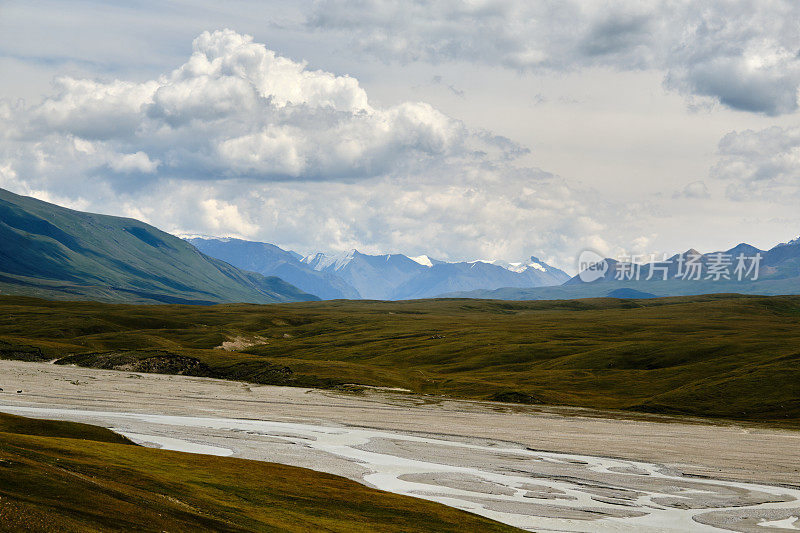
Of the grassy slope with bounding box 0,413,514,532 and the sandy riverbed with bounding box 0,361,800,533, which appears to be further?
the sandy riverbed with bounding box 0,361,800,533

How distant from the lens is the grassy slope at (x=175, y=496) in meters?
31.1

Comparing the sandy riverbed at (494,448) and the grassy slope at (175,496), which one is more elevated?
the grassy slope at (175,496)

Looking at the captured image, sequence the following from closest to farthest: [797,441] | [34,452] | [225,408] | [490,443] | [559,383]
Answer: [34,452]
[490,443]
[797,441]
[225,408]
[559,383]

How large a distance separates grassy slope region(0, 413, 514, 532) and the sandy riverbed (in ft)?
34.2

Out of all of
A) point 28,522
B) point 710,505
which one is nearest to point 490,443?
point 710,505

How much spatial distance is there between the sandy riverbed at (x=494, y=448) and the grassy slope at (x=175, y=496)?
10.4m

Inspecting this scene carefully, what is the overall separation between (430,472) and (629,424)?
231ft

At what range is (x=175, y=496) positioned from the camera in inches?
1768

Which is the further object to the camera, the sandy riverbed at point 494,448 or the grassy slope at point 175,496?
the sandy riverbed at point 494,448

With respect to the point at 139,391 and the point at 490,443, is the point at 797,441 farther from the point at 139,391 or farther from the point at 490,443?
the point at 139,391

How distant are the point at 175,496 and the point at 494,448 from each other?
61982 mm

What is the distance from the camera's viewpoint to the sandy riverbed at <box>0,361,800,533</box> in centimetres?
6506

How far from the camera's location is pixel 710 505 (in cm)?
6850

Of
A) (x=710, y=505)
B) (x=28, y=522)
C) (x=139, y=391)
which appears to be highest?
(x=28, y=522)
